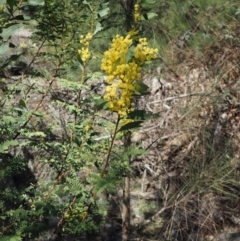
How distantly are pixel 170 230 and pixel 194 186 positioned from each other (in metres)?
0.33

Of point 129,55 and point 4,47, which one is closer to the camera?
point 4,47

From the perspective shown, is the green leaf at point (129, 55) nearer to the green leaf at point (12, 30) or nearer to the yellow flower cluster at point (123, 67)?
the yellow flower cluster at point (123, 67)

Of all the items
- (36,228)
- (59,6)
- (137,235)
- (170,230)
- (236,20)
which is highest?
(59,6)

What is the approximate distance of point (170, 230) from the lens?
286 cm

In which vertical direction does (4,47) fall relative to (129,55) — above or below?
above

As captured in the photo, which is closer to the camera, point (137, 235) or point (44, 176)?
point (137, 235)

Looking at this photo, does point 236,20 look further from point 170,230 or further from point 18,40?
point 18,40

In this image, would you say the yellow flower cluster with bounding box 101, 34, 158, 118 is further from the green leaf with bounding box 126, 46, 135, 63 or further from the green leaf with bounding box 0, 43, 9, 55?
the green leaf with bounding box 0, 43, 9, 55

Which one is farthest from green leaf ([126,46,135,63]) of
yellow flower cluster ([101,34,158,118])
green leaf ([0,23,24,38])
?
green leaf ([0,23,24,38])

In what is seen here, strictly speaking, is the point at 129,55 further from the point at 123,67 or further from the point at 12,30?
the point at 12,30

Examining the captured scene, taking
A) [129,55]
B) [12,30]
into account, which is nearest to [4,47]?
[12,30]

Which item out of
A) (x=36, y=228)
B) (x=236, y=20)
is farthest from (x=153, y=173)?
(x=36, y=228)

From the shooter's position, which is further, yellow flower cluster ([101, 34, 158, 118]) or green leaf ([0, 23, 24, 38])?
yellow flower cluster ([101, 34, 158, 118])

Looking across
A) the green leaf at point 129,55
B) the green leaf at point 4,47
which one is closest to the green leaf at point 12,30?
the green leaf at point 4,47
